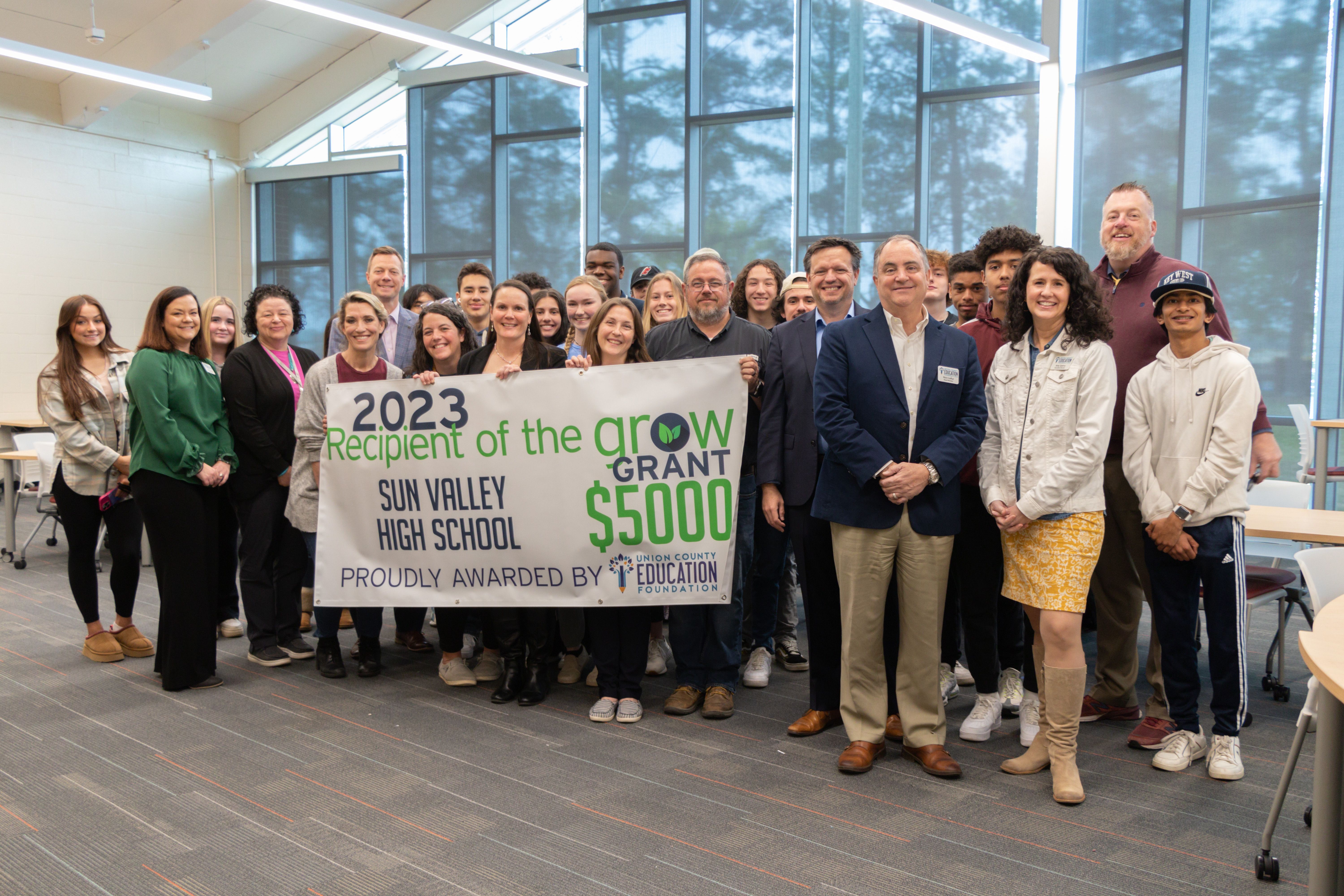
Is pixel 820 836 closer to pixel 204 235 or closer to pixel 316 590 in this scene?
pixel 316 590

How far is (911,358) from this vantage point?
2719mm

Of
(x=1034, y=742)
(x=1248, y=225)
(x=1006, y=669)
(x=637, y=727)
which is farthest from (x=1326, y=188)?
(x=637, y=727)

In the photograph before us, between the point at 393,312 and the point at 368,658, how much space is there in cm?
185

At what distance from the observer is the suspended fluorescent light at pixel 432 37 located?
23.0 feet

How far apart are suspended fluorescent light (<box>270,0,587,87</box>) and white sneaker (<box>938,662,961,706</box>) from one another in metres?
6.10

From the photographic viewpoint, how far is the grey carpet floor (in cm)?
212

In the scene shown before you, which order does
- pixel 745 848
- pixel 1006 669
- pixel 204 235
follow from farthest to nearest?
pixel 204 235, pixel 1006 669, pixel 745 848

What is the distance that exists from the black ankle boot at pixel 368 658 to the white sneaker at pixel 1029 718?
2.39 m

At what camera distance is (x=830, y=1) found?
8.43m

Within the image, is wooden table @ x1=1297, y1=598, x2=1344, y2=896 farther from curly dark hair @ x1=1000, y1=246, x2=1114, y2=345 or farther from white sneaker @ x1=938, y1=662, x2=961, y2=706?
white sneaker @ x1=938, y1=662, x2=961, y2=706

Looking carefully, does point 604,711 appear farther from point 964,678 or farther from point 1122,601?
point 1122,601

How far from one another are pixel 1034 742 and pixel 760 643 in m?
1.22

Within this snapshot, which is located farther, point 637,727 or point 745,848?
point 637,727

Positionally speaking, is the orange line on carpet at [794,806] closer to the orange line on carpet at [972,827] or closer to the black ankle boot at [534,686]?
the orange line on carpet at [972,827]
